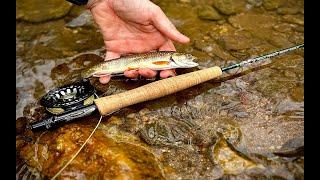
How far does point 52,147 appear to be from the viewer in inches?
144

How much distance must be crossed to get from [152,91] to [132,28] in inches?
58.0

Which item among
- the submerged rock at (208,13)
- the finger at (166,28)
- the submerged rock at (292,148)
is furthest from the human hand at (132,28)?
the submerged rock at (292,148)

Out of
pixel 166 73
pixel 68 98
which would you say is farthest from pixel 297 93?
pixel 68 98

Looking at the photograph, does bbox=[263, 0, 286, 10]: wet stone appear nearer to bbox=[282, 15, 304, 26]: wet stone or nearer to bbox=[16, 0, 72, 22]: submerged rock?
bbox=[282, 15, 304, 26]: wet stone

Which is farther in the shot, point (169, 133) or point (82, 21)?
point (82, 21)

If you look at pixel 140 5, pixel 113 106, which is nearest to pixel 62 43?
pixel 140 5

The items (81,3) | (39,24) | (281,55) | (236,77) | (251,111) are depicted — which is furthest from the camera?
Answer: (39,24)

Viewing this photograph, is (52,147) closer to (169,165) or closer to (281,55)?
(169,165)

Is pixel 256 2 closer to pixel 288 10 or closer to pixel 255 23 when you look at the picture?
pixel 288 10

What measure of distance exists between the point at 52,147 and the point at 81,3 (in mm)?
2417

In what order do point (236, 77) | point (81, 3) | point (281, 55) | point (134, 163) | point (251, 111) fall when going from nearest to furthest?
point (134, 163) < point (251, 111) < point (236, 77) < point (281, 55) < point (81, 3)

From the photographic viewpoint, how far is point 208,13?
5930 millimetres

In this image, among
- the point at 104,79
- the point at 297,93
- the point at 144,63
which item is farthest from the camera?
the point at 104,79

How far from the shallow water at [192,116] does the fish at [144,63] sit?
0.61 ft
